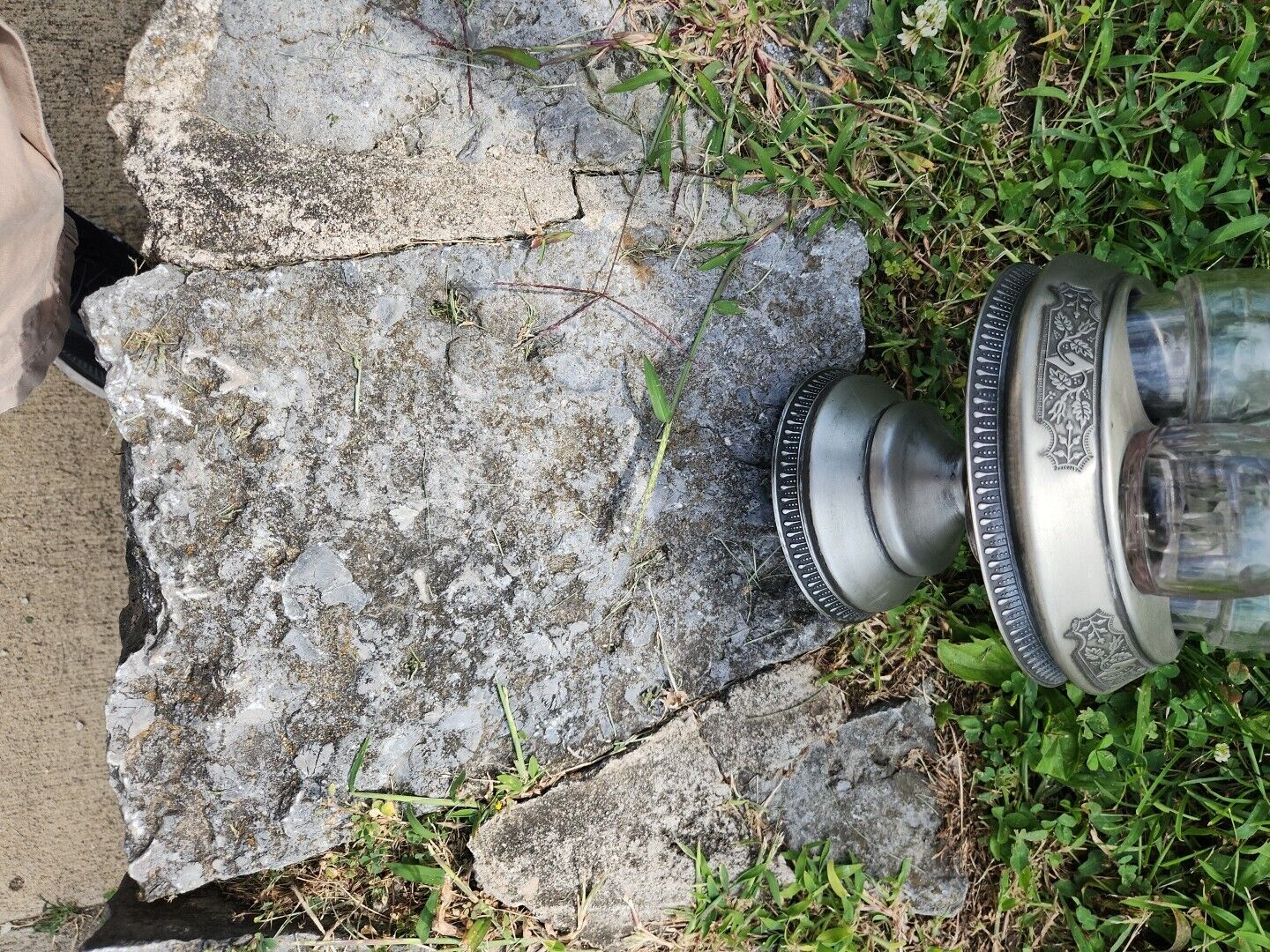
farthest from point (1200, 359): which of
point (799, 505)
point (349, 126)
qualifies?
point (349, 126)

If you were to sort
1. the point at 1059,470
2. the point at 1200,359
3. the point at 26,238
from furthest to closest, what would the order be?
the point at 26,238 → the point at 1200,359 → the point at 1059,470

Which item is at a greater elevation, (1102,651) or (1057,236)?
(1057,236)

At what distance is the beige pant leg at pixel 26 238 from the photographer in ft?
5.14

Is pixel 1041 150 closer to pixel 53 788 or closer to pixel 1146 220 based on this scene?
A: pixel 1146 220

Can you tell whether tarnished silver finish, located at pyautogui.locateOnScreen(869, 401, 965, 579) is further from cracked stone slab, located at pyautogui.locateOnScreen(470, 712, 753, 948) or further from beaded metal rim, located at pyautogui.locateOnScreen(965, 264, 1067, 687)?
cracked stone slab, located at pyautogui.locateOnScreen(470, 712, 753, 948)

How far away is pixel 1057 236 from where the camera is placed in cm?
220

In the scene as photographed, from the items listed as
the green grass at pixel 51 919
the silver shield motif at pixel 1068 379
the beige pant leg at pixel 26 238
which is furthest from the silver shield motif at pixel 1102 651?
the green grass at pixel 51 919

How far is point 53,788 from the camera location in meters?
2.25

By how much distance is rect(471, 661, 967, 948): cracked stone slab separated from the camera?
1.86 m

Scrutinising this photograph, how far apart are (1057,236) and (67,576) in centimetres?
252

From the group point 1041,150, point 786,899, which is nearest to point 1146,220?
point 1041,150

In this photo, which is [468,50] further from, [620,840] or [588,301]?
[620,840]

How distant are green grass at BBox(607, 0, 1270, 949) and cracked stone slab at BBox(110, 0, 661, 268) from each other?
1.46 ft

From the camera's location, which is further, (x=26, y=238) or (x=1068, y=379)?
(x=26, y=238)
